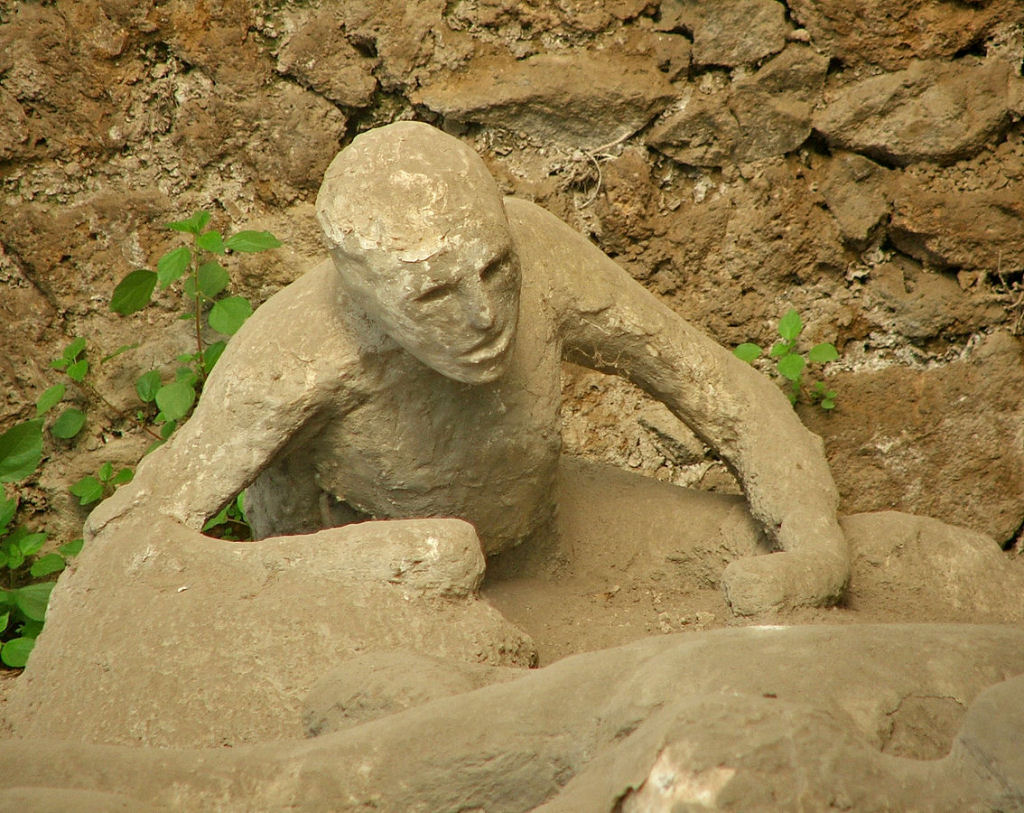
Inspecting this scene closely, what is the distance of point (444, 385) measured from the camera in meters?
1.71

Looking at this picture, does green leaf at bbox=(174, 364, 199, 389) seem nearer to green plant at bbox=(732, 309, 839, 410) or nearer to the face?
the face

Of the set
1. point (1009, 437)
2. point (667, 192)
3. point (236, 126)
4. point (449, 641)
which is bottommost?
point (1009, 437)

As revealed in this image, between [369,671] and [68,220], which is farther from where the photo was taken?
[68,220]

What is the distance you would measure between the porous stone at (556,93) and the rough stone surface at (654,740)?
149 cm

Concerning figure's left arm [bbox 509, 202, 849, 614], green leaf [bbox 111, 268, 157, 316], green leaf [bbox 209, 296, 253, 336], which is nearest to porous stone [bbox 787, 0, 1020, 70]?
figure's left arm [bbox 509, 202, 849, 614]

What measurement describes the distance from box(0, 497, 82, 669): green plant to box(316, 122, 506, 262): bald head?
115 centimetres

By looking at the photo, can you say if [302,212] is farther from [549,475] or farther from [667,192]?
[549,475]

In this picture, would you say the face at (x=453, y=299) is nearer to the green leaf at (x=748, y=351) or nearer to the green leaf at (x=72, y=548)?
the green leaf at (x=748, y=351)

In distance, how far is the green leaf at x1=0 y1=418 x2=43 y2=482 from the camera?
2.26 m

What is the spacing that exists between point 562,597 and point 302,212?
1.07 meters

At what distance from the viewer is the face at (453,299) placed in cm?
144

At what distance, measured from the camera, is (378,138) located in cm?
151

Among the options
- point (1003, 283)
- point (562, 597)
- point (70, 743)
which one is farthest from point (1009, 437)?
point (70, 743)

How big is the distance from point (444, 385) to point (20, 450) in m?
1.01
